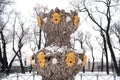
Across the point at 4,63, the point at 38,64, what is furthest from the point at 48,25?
the point at 4,63

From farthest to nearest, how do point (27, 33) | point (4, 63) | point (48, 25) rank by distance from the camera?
point (27, 33) < point (4, 63) < point (48, 25)

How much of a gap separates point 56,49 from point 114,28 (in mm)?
45990

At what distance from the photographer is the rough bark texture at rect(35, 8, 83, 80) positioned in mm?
4980

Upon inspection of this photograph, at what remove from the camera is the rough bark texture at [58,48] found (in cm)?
498

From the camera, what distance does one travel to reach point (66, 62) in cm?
494

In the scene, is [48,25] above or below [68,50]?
above

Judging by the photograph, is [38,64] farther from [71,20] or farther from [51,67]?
[71,20]

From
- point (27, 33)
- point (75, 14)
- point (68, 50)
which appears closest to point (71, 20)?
→ point (75, 14)

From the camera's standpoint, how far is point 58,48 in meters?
5.13

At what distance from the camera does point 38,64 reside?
203 inches

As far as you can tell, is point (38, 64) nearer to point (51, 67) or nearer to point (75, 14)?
point (51, 67)

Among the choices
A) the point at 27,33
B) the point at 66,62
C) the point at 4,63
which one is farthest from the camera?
the point at 27,33

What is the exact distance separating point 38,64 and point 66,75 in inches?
21.6

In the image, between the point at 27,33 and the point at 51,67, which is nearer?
the point at 51,67
